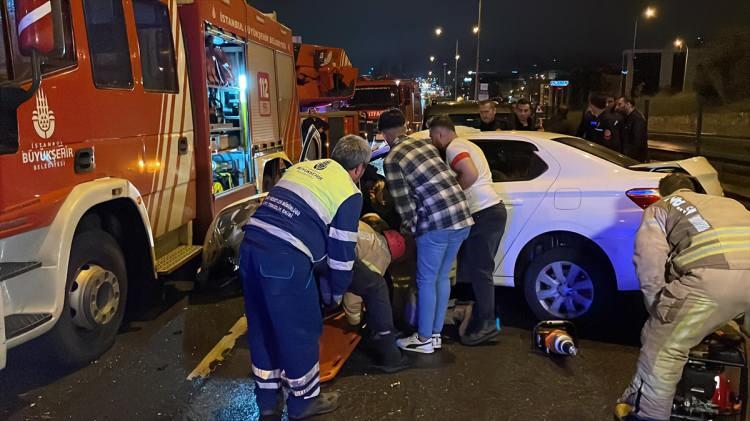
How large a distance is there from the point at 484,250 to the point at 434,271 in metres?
0.47

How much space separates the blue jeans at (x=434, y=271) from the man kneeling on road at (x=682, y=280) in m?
1.36

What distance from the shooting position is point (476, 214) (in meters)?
4.65

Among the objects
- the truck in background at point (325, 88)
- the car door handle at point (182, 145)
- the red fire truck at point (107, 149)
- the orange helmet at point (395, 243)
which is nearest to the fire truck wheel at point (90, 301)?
the red fire truck at point (107, 149)

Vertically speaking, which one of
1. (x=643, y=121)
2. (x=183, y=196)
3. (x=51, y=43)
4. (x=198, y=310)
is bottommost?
(x=198, y=310)

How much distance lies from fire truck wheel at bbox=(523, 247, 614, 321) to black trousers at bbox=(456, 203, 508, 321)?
0.49 m

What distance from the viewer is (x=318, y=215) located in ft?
10.9

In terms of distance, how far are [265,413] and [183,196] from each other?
2.94 meters

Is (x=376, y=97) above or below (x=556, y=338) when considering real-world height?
above

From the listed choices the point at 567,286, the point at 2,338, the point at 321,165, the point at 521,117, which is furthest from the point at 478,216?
the point at 521,117

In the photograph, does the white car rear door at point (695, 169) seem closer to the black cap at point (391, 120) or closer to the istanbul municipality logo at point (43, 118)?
the black cap at point (391, 120)

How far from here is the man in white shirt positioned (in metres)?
4.61

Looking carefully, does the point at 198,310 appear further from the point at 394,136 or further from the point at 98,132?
the point at 394,136

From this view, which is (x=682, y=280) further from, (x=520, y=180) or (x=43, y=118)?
(x=43, y=118)

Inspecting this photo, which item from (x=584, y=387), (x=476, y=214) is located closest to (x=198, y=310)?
(x=476, y=214)
